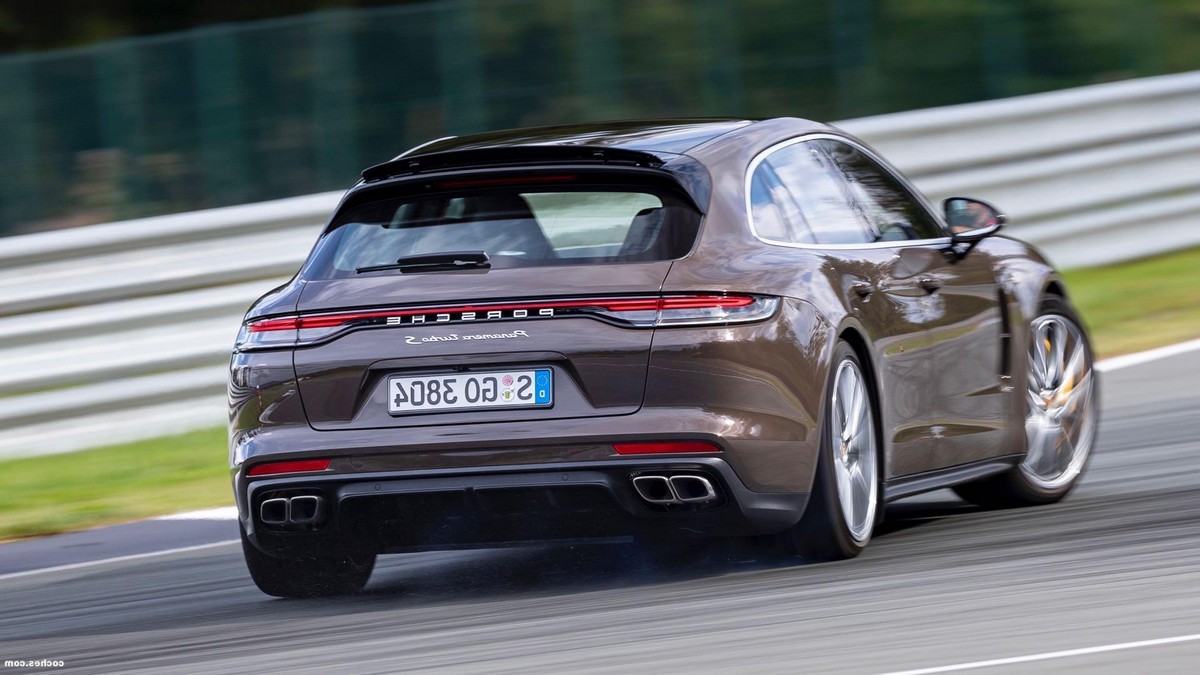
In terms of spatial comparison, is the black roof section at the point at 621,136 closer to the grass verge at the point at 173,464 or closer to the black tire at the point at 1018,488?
the black tire at the point at 1018,488

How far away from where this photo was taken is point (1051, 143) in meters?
14.2

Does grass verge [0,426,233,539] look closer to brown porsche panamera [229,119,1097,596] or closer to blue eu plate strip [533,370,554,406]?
brown porsche panamera [229,119,1097,596]

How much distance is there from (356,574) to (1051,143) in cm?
861

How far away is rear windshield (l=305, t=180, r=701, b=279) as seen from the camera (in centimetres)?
608

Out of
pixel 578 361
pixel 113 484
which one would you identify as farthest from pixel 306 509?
pixel 113 484

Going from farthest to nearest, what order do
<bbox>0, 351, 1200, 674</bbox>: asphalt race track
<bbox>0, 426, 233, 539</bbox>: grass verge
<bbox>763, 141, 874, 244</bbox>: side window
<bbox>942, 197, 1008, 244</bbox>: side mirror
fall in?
<bbox>0, 426, 233, 539</bbox>: grass verge
<bbox>942, 197, 1008, 244</bbox>: side mirror
<bbox>763, 141, 874, 244</bbox>: side window
<bbox>0, 351, 1200, 674</bbox>: asphalt race track

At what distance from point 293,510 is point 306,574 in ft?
1.89

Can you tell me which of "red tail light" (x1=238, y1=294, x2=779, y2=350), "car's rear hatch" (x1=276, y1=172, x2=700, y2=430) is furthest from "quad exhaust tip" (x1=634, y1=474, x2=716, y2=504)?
"red tail light" (x1=238, y1=294, x2=779, y2=350)

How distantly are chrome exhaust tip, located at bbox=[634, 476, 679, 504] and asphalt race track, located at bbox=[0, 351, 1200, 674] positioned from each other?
291 mm

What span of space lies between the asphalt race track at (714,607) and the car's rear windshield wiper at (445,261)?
1.02 m

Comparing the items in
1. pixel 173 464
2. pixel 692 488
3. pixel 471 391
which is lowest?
pixel 173 464

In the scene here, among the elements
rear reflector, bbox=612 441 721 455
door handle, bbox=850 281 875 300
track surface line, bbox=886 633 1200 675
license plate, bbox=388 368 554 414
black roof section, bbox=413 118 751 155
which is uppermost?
black roof section, bbox=413 118 751 155

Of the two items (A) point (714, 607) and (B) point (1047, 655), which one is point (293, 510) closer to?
(A) point (714, 607)

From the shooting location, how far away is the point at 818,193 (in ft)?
22.3
